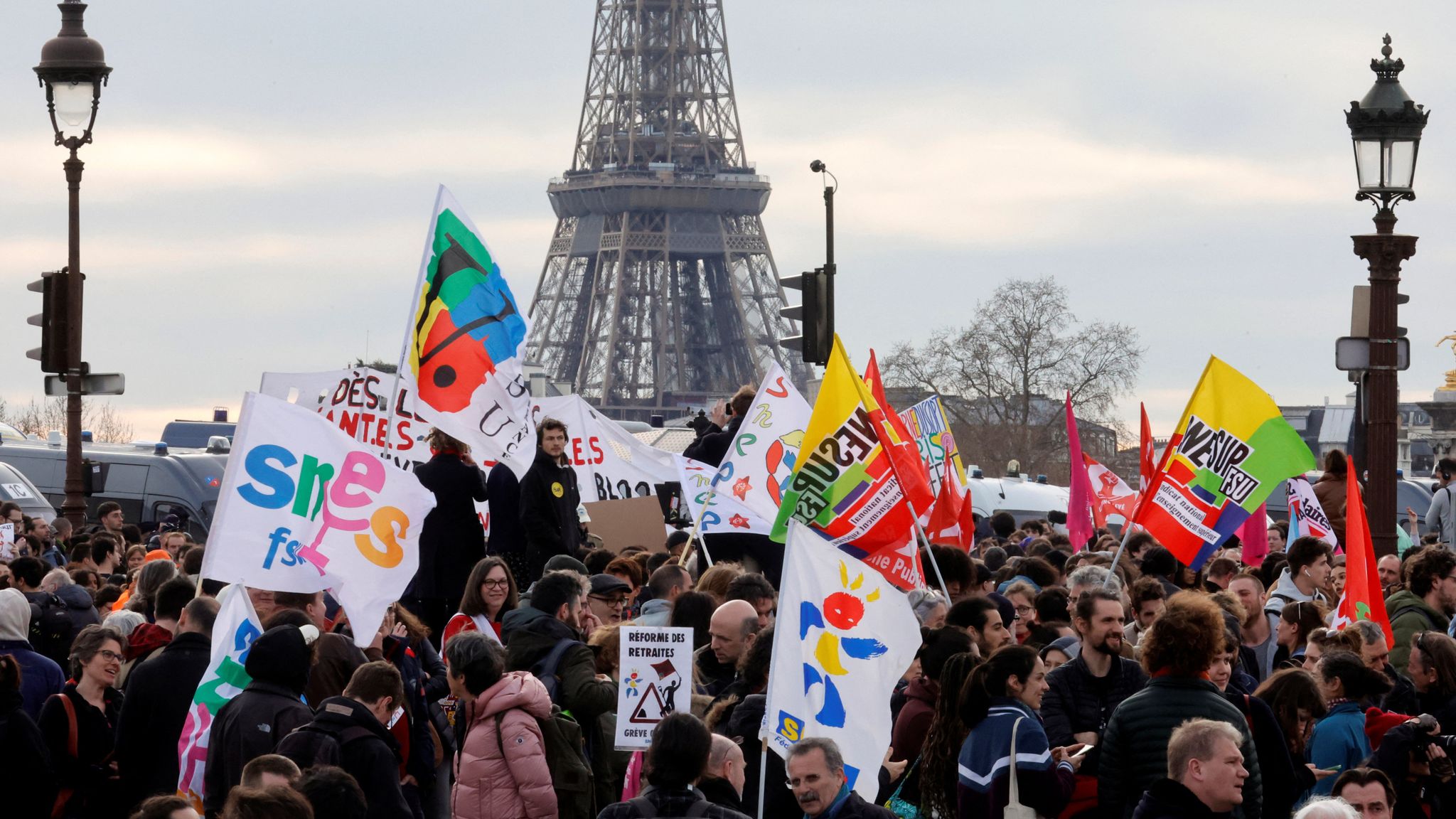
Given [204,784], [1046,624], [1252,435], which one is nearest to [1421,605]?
[1252,435]

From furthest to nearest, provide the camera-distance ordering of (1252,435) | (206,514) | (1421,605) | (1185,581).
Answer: (206,514)
(1185,581)
(1252,435)
(1421,605)

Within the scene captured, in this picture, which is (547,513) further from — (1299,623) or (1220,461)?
(1299,623)

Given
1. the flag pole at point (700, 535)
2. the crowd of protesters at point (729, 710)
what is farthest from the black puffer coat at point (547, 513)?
the crowd of protesters at point (729, 710)

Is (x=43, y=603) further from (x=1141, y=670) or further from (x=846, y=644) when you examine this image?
(x=1141, y=670)

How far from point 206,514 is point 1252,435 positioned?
65.6 ft

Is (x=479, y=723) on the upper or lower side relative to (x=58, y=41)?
lower

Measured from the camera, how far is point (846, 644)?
8.12 metres

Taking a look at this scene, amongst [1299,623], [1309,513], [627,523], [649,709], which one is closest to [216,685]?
[649,709]

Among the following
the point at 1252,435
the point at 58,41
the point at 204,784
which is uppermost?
the point at 58,41

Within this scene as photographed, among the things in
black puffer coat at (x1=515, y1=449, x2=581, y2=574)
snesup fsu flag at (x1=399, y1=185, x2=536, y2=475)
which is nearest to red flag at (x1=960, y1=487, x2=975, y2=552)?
black puffer coat at (x1=515, y1=449, x2=581, y2=574)

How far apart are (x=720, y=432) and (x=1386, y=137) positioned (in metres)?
5.08

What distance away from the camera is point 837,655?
26.6 ft

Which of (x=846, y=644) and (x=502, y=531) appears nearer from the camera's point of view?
(x=846, y=644)

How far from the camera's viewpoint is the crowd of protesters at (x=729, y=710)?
23.4 ft
